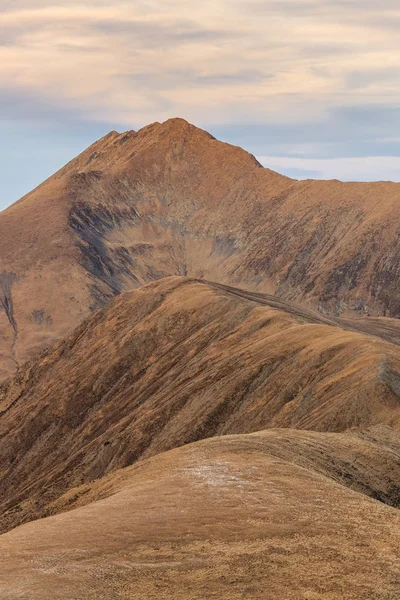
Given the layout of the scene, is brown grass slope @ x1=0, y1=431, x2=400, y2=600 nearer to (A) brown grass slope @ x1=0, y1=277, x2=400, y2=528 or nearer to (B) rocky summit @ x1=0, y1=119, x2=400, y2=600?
(B) rocky summit @ x1=0, y1=119, x2=400, y2=600

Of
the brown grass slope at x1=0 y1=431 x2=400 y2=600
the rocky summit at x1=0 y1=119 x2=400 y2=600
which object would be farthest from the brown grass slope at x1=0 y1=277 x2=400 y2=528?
the brown grass slope at x1=0 y1=431 x2=400 y2=600

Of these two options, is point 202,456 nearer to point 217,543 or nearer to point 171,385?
point 217,543

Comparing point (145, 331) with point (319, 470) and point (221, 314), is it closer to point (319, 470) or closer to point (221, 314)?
point (221, 314)

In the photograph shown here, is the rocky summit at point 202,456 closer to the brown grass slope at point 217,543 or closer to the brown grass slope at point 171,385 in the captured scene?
the brown grass slope at point 217,543

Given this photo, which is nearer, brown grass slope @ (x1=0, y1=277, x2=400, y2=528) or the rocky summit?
the rocky summit

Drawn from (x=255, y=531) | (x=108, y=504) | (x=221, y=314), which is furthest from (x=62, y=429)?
(x=255, y=531)

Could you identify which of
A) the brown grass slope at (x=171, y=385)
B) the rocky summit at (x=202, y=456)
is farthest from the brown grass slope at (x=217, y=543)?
Result: the brown grass slope at (x=171, y=385)

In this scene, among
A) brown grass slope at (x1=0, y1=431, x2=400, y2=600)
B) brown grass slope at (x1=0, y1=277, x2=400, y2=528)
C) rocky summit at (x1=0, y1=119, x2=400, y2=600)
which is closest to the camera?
brown grass slope at (x1=0, y1=431, x2=400, y2=600)

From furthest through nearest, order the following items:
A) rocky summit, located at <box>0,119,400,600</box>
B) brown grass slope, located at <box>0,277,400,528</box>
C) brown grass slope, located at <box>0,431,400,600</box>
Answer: brown grass slope, located at <box>0,277,400,528</box> < rocky summit, located at <box>0,119,400,600</box> < brown grass slope, located at <box>0,431,400,600</box>
